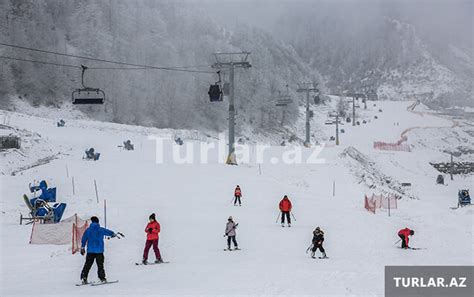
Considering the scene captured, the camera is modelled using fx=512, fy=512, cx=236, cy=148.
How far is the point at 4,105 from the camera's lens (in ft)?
253

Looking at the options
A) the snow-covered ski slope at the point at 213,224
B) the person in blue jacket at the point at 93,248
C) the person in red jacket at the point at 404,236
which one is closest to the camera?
the person in blue jacket at the point at 93,248

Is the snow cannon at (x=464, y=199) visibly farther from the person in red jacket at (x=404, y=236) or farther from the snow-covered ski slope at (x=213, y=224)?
the person in red jacket at (x=404, y=236)

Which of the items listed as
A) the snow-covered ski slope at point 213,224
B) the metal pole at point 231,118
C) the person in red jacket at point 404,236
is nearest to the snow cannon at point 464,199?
the snow-covered ski slope at point 213,224

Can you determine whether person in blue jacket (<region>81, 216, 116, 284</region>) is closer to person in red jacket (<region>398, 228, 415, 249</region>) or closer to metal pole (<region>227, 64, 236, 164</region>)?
person in red jacket (<region>398, 228, 415, 249</region>)

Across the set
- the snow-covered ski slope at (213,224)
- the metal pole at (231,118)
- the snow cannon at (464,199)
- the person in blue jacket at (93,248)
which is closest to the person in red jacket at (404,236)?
the snow-covered ski slope at (213,224)

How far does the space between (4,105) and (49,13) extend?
3025 cm

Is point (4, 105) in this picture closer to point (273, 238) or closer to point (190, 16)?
point (190, 16)

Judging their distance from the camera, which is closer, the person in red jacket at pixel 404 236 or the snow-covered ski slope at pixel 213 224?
the snow-covered ski slope at pixel 213 224

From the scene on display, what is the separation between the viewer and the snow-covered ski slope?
1258cm

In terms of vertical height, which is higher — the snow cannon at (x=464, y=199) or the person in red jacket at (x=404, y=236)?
the snow cannon at (x=464, y=199)

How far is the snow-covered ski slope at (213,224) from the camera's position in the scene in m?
12.6

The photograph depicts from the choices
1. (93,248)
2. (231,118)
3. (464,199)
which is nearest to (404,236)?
(93,248)

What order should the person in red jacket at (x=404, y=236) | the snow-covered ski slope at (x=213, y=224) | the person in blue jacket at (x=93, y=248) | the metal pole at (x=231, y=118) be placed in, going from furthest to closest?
the metal pole at (x=231, y=118), the person in red jacket at (x=404, y=236), the snow-covered ski slope at (x=213, y=224), the person in blue jacket at (x=93, y=248)

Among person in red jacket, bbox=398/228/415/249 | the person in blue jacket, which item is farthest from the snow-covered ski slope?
person in red jacket, bbox=398/228/415/249
